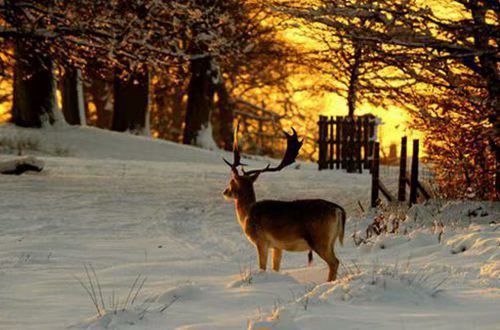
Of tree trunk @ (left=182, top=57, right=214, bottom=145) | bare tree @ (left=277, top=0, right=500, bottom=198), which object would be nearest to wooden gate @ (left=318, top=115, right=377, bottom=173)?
tree trunk @ (left=182, top=57, right=214, bottom=145)

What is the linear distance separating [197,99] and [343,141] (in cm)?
770

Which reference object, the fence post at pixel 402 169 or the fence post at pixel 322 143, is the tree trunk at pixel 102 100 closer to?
the fence post at pixel 322 143

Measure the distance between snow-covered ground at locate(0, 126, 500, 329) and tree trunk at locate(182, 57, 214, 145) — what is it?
11775 mm

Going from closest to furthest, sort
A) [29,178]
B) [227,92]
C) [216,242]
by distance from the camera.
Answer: [216,242]
[29,178]
[227,92]

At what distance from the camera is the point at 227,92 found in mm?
38594

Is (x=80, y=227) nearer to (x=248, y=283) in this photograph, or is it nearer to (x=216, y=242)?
(x=216, y=242)

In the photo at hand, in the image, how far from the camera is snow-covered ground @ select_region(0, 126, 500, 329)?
5.65 meters

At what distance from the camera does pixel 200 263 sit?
30.5 ft

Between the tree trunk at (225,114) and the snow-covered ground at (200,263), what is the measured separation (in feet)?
55.5

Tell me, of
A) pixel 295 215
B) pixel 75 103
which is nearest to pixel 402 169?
pixel 295 215

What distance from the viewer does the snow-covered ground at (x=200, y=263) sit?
565 cm

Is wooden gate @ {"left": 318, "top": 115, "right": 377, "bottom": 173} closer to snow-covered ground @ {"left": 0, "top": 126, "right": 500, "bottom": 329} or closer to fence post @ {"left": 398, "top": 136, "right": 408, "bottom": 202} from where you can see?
snow-covered ground @ {"left": 0, "top": 126, "right": 500, "bottom": 329}

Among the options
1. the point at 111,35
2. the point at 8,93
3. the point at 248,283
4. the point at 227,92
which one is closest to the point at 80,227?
the point at 111,35

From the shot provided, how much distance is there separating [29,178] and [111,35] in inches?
172
